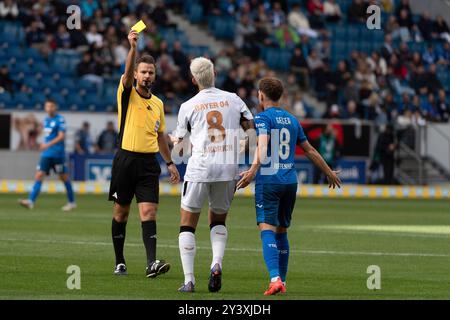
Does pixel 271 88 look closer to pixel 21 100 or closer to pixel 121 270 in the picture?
pixel 121 270

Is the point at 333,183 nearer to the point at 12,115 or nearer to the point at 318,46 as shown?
the point at 12,115

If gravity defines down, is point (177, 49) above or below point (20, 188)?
above

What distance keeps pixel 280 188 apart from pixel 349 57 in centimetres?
3193

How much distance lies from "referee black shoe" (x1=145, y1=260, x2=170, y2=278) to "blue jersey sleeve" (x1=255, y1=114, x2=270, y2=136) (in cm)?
208

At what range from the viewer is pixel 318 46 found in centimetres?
4359

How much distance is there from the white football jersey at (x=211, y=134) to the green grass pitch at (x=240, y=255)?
121 centimetres

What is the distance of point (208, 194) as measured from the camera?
12.8 meters

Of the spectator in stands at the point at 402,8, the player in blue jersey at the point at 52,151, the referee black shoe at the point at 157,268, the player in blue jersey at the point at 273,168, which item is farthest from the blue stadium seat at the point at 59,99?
the player in blue jersey at the point at 273,168

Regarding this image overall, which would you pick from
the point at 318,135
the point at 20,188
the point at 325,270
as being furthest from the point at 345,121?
the point at 325,270

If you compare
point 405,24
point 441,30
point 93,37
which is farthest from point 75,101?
point 441,30

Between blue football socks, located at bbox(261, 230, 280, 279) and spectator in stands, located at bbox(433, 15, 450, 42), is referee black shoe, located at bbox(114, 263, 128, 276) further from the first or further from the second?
spectator in stands, located at bbox(433, 15, 450, 42)

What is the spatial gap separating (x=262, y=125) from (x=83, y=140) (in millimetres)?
23543

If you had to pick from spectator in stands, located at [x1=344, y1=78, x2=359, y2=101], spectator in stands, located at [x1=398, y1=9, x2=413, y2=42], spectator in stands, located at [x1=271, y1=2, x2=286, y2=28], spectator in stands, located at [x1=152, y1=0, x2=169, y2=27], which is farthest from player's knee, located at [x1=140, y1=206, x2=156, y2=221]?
spectator in stands, located at [x1=398, y1=9, x2=413, y2=42]

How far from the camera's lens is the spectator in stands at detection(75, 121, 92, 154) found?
35.3 m
